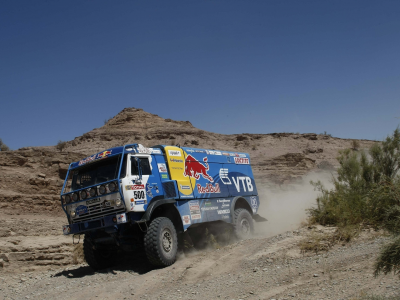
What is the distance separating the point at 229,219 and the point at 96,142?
31908 mm

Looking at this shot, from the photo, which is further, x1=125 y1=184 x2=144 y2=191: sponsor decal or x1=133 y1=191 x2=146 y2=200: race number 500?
x1=133 y1=191 x2=146 y2=200: race number 500

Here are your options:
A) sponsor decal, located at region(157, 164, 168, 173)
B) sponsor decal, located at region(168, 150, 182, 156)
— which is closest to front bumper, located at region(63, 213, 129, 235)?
sponsor decal, located at region(157, 164, 168, 173)

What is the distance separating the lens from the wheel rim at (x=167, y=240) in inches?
373

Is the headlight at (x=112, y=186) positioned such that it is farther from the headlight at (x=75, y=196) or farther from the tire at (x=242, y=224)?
the tire at (x=242, y=224)

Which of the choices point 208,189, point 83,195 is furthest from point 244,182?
point 83,195

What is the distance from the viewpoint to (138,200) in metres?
9.09

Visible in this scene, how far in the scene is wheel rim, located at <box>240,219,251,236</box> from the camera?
503 inches

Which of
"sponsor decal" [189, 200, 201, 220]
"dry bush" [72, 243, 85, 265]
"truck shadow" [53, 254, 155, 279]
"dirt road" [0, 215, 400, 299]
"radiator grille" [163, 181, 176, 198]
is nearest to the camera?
"dirt road" [0, 215, 400, 299]

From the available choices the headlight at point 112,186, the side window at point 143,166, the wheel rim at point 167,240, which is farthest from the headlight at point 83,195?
the wheel rim at point 167,240

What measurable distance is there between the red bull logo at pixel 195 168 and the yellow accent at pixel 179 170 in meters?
0.15

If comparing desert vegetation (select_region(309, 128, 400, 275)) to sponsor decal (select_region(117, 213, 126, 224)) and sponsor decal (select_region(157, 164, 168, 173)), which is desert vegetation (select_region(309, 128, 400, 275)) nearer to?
sponsor decal (select_region(157, 164, 168, 173))

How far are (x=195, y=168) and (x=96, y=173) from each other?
3.25 meters

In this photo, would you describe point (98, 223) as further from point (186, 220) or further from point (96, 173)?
point (186, 220)

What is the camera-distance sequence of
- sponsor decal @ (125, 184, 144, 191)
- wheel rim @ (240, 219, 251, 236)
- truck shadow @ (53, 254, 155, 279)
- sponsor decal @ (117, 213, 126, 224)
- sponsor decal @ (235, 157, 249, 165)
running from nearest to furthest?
sponsor decal @ (117, 213, 126, 224) → sponsor decal @ (125, 184, 144, 191) → truck shadow @ (53, 254, 155, 279) → wheel rim @ (240, 219, 251, 236) → sponsor decal @ (235, 157, 249, 165)
